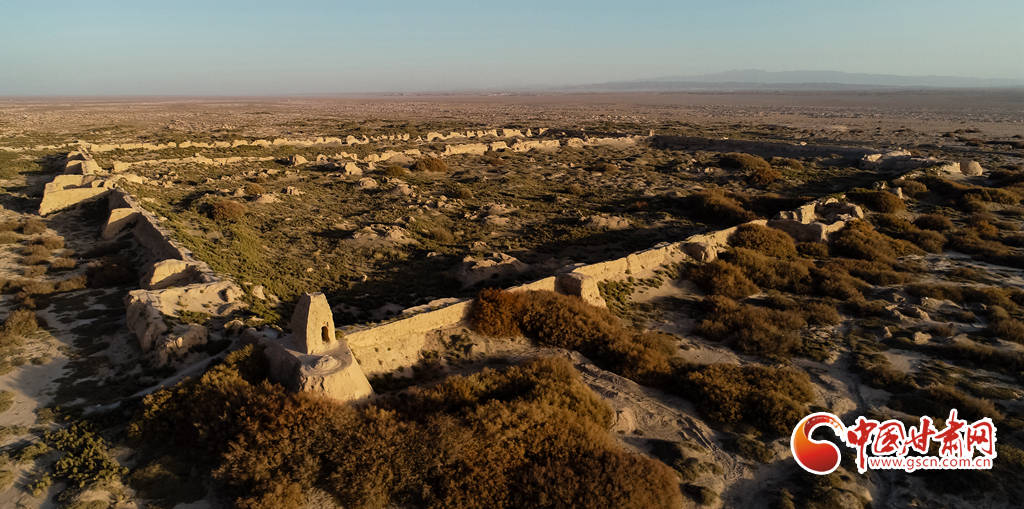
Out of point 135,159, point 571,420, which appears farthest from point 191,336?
point 135,159

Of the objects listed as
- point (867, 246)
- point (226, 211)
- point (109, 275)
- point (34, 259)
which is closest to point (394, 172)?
point (226, 211)

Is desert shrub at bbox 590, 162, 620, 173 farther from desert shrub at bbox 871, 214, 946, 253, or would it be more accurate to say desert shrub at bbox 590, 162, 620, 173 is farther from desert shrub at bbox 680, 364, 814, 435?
desert shrub at bbox 680, 364, 814, 435

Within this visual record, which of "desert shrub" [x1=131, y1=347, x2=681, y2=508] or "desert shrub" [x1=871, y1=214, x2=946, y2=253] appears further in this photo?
"desert shrub" [x1=871, y1=214, x2=946, y2=253]

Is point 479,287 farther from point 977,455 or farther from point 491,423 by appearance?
point 977,455

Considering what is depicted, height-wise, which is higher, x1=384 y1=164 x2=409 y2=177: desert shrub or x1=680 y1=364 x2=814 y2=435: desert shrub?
x1=384 y1=164 x2=409 y2=177: desert shrub

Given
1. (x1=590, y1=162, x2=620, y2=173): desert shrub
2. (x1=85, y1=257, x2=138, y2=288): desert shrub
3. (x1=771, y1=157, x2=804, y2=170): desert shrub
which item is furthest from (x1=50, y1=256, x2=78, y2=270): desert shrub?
Answer: (x1=771, y1=157, x2=804, y2=170): desert shrub

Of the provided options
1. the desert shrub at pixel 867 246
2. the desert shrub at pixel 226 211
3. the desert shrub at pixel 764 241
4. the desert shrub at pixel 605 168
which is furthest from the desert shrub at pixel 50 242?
the desert shrub at pixel 605 168

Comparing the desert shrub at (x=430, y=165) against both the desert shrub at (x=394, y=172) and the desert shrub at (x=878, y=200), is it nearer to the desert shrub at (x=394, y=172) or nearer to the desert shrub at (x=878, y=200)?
the desert shrub at (x=394, y=172)
